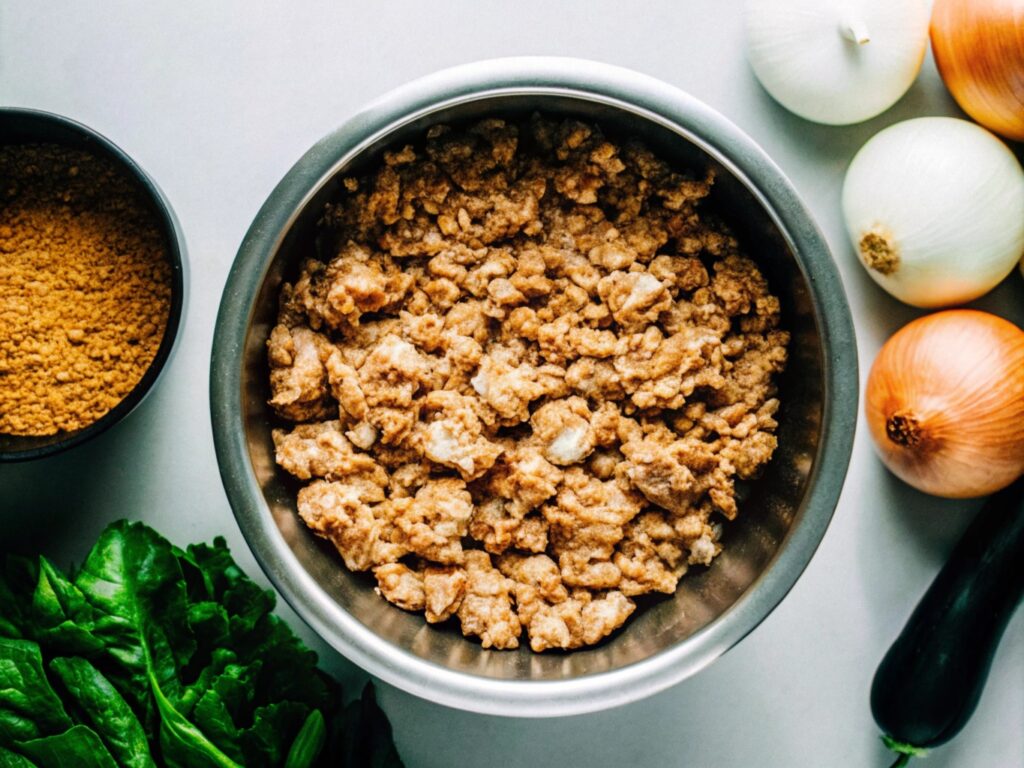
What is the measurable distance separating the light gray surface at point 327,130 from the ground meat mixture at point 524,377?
0.32m

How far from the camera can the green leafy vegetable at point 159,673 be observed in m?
1.66

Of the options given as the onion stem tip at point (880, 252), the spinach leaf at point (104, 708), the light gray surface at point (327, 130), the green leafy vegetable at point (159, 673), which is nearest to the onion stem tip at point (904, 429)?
the light gray surface at point (327, 130)

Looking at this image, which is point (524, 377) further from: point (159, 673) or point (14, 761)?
point (14, 761)

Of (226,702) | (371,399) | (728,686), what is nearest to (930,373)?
(728,686)

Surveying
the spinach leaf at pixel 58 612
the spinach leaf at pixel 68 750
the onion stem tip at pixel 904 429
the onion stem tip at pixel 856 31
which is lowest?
the spinach leaf at pixel 68 750

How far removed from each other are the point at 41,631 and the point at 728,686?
128cm

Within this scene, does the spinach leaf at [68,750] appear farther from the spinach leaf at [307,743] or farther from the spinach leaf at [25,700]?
the spinach leaf at [307,743]

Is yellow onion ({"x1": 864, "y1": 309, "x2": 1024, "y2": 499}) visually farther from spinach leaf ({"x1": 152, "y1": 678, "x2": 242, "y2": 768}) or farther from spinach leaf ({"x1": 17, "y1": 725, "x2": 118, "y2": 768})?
spinach leaf ({"x1": 17, "y1": 725, "x2": 118, "y2": 768})

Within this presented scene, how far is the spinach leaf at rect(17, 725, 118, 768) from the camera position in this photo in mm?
1622

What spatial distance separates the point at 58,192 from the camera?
1.79 m

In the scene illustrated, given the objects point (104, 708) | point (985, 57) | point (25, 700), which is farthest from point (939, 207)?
point (25, 700)

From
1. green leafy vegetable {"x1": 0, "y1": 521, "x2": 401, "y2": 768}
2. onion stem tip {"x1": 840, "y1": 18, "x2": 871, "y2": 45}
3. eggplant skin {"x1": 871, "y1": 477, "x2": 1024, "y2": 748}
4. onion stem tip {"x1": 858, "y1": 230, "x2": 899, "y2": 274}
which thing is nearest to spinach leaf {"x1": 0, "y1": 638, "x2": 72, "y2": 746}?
green leafy vegetable {"x1": 0, "y1": 521, "x2": 401, "y2": 768}

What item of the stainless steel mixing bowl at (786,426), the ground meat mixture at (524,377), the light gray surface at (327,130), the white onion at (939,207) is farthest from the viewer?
the light gray surface at (327,130)

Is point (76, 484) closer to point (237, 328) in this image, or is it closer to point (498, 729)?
point (237, 328)
